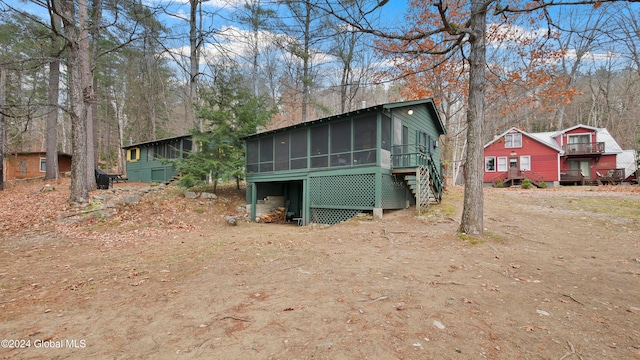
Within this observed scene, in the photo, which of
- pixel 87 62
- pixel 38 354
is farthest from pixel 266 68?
pixel 38 354

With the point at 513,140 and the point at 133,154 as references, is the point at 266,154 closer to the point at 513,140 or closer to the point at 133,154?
the point at 133,154

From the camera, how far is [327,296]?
3.46m

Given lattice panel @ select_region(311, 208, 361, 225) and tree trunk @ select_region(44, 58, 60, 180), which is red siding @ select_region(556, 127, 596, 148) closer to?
lattice panel @ select_region(311, 208, 361, 225)

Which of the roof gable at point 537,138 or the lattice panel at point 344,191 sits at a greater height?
the roof gable at point 537,138

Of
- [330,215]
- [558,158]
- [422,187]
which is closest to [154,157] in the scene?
[330,215]

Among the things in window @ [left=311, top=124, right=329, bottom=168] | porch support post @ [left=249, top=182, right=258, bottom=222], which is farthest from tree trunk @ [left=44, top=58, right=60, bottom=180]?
window @ [left=311, top=124, right=329, bottom=168]

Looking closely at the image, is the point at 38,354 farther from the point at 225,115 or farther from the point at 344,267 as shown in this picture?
the point at 225,115

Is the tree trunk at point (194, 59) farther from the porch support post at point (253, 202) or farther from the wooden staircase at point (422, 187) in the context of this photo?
the wooden staircase at point (422, 187)

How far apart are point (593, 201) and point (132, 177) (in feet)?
99.3

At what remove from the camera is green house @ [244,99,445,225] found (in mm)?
10531

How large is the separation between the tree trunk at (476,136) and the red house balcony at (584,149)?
24899 mm

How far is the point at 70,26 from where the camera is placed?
31.7 feet

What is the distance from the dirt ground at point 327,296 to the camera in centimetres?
241

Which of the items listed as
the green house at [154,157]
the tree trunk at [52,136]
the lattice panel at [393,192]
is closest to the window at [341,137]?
the lattice panel at [393,192]
